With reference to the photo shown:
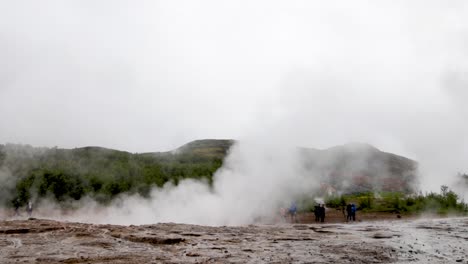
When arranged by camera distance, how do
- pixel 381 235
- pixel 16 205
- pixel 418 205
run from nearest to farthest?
1. pixel 381 235
2. pixel 418 205
3. pixel 16 205

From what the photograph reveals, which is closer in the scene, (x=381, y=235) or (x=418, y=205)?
(x=381, y=235)

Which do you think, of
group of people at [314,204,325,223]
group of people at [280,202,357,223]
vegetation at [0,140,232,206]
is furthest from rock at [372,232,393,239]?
vegetation at [0,140,232,206]

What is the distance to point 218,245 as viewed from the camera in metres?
14.0

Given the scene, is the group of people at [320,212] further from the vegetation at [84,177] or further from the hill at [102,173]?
the vegetation at [84,177]

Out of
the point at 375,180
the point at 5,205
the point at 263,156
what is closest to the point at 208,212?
the point at 263,156

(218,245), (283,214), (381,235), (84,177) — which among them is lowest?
(218,245)

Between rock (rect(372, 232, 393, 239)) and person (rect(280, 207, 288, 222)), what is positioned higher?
person (rect(280, 207, 288, 222))

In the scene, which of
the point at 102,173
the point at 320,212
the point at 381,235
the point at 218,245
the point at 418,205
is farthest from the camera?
the point at 102,173

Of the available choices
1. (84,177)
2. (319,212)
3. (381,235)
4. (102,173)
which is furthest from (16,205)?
(381,235)

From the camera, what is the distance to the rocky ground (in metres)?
11.3

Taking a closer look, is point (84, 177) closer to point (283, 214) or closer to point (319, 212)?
point (283, 214)

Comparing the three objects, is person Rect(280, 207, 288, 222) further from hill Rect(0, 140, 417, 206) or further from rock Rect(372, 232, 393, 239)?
rock Rect(372, 232, 393, 239)

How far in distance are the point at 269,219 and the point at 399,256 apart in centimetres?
1793

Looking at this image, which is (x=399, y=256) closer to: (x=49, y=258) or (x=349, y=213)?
(x=49, y=258)
